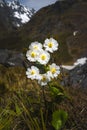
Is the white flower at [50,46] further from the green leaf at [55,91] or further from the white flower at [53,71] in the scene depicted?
the green leaf at [55,91]

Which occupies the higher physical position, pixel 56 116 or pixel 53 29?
pixel 53 29

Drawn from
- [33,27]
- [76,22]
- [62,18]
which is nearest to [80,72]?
[76,22]

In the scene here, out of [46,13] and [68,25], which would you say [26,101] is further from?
[46,13]

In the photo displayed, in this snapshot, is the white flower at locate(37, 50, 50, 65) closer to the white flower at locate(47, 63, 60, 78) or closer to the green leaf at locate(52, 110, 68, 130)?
the white flower at locate(47, 63, 60, 78)

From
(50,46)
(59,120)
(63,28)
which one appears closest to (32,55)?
(50,46)

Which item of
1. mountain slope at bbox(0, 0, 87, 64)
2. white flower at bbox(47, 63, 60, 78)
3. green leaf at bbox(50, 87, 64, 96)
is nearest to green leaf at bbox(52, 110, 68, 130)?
green leaf at bbox(50, 87, 64, 96)
